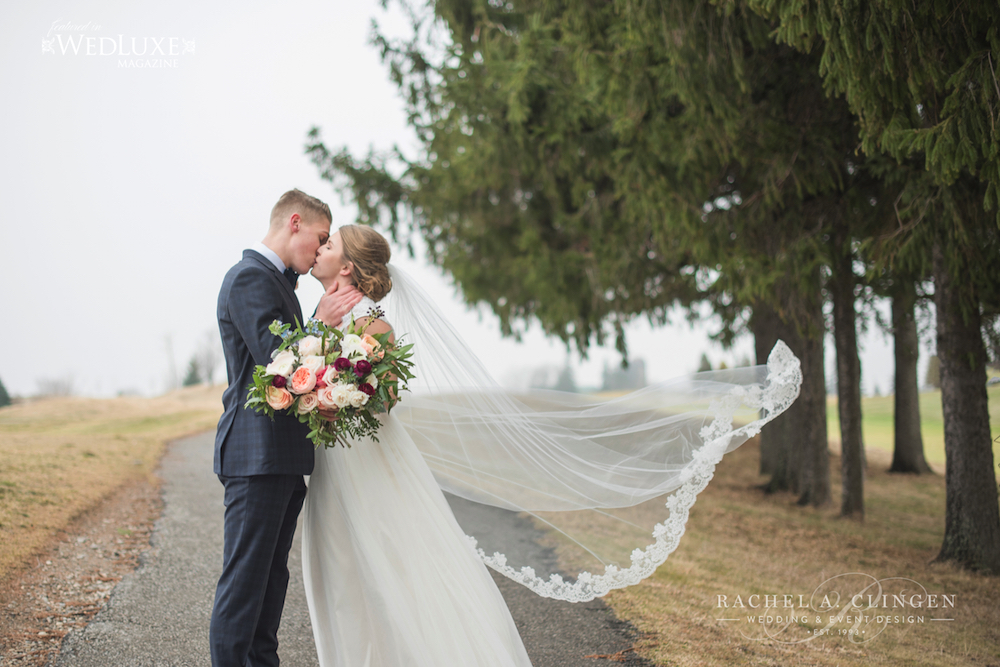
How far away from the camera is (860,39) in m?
4.13

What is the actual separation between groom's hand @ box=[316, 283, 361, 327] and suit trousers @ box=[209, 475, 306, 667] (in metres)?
0.79

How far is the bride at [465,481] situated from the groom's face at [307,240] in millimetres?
121

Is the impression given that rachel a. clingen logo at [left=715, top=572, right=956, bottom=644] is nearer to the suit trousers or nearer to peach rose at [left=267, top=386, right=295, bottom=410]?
the suit trousers

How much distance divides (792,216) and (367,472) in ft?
22.7

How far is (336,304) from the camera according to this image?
316 centimetres

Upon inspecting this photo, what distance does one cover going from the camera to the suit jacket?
109 inches

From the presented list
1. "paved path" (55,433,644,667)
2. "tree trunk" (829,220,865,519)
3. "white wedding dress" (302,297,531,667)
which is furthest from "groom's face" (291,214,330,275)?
"tree trunk" (829,220,865,519)

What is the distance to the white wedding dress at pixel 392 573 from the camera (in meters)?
2.93

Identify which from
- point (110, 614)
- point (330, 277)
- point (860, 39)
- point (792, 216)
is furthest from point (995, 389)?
point (110, 614)

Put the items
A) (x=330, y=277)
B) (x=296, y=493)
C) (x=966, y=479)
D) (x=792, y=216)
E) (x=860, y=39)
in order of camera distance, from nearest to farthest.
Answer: (x=296, y=493), (x=330, y=277), (x=860, y=39), (x=966, y=479), (x=792, y=216)

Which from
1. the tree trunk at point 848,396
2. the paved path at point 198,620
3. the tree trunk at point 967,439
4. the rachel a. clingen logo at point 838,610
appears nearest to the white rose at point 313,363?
the paved path at point 198,620

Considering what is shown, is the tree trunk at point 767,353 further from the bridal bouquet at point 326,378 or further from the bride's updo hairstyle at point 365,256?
the bridal bouquet at point 326,378

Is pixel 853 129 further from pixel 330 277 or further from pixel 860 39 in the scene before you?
pixel 330 277

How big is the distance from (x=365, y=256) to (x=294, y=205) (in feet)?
1.43
